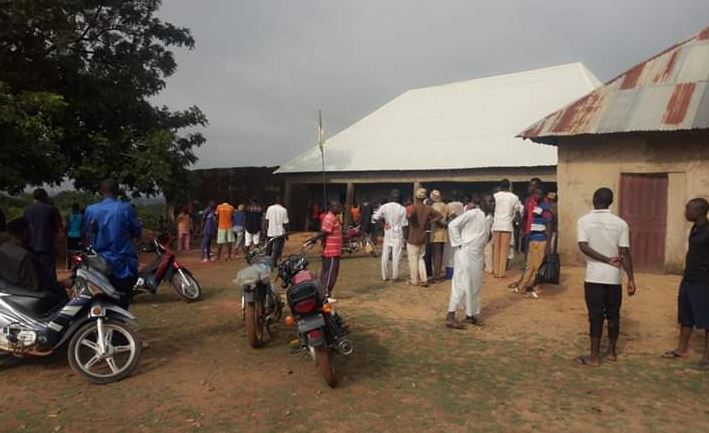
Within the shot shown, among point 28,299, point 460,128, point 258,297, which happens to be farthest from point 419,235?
point 460,128

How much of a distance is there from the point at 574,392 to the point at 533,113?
50.3 ft

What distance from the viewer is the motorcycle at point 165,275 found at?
333 inches

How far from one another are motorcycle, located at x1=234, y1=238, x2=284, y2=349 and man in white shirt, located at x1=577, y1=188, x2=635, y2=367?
10.6ft

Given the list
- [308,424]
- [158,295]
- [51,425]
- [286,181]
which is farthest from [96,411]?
[286,181]

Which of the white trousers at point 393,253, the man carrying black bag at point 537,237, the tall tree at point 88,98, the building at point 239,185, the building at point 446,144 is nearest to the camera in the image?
the man carrying black bag at point 537,237

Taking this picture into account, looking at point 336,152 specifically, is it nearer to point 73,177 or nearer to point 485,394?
point 73,177

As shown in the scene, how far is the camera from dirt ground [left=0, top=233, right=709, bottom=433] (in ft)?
13.4

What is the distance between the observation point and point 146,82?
56.0 feet

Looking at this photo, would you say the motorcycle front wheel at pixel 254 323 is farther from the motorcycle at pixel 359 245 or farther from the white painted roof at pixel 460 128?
the white painted roof at pixel 460 128

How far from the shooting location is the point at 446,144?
19.3 m

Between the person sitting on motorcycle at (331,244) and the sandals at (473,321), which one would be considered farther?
the person sitting on motorcycle at (331,244)

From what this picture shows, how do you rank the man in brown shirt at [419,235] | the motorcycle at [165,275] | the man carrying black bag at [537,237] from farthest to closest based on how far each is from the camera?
the man in brown shirt at [419,235] → the man carrying black bag at [537,237] → the motorcycle at [165,275]

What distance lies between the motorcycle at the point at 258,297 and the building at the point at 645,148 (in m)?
7.27

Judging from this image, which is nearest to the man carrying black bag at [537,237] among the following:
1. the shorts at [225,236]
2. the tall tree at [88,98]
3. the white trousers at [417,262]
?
the white trousers at [417,262]
